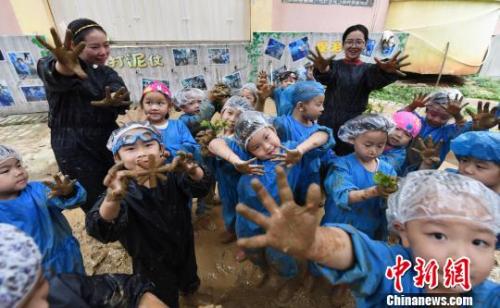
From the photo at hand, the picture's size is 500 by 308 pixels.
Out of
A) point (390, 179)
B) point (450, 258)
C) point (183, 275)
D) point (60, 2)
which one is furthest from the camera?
point (60, 2)

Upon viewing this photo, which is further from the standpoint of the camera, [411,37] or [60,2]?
[411,37]

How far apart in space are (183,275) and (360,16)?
1195cm

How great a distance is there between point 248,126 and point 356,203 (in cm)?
113

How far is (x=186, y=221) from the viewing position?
2.18m

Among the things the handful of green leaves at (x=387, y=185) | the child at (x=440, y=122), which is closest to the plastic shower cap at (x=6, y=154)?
the handful of green leaves at (x=387, y=185)

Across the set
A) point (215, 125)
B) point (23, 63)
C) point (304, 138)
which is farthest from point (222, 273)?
point (23, 63)

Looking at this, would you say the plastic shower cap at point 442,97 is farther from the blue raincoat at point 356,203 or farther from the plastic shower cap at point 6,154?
the plastic shower cap at point 6,154

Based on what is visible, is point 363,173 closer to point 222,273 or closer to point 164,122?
point 222,273

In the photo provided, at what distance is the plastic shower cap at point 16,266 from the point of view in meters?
0.75

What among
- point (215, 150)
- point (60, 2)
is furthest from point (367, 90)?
point (60, 2)

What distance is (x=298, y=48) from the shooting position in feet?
28.7

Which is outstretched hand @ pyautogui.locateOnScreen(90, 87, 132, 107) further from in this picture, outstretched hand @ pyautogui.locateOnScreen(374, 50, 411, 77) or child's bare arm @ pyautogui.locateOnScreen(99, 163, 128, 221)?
outstretched hand @ pyautogui.locateOnScreen(374, 50, 411, 77)

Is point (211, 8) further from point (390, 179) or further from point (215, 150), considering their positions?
point (390, 179)

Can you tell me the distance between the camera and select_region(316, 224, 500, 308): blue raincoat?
1.07 m
